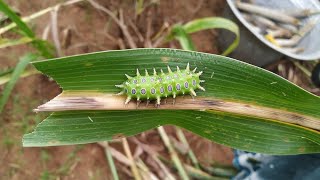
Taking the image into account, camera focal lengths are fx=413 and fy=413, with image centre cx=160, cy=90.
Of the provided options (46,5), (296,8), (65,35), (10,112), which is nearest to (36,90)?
(10,112)

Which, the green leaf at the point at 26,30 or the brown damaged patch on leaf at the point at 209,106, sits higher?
the green leaf at the point at 26,30

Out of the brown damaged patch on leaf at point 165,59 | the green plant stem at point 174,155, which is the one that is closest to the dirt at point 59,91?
the green plant stem at point 174,155

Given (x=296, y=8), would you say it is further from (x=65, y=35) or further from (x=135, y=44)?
(x=65, y=35)

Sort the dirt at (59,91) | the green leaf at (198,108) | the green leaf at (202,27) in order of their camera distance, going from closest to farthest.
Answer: the green leaf at (198,108) → the green leaf at (202,27) → the dirt at (59,91)

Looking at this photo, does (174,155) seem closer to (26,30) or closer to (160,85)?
(160,85)

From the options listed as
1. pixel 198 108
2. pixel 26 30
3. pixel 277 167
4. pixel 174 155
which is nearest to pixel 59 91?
pixel 26 30

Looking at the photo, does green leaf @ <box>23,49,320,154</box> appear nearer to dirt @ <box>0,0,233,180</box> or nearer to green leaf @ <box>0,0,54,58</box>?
green leaf @ <box>0,0,54,58</box>

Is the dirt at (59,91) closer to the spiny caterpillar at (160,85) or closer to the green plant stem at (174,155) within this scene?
the green plant stem at (174,155)
